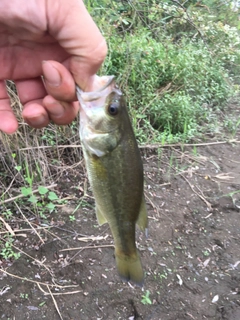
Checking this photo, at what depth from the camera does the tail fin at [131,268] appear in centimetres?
175

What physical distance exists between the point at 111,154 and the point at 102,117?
0.49ft

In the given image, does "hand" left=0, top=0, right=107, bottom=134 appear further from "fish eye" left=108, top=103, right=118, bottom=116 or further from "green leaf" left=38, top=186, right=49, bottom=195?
"green leaf" left=38, top=186, right=49, bottom=195

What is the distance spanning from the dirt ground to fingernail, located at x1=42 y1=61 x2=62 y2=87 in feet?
5.53

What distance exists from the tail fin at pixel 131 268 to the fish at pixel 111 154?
8.8 inches

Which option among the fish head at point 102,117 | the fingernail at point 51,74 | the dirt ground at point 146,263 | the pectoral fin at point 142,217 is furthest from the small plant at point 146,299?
the fingernail at point 51,74

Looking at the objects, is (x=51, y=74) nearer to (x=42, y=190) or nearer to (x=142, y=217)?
(x=142, y=217)

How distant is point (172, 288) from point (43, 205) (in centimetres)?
125

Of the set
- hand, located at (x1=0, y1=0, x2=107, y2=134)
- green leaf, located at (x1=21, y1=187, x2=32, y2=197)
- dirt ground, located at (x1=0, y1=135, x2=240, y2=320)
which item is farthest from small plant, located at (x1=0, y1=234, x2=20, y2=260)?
hand, located at (x1=0, y1=0, x2=107, y2=134)

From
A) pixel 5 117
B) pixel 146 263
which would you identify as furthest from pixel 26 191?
pixel 5 117

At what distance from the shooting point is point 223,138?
16.3 ft

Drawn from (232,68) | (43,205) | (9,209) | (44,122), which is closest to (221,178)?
(43,205)

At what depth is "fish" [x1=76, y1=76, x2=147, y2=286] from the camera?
143 cm

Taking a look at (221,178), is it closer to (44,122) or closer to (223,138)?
(223,138)

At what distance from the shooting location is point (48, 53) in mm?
1643
